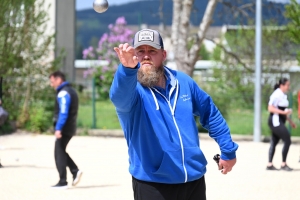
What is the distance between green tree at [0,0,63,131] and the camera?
67.0 feet

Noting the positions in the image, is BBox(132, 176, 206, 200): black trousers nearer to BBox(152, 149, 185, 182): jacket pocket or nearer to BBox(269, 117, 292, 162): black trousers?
BBox(152, 149, 185, 182): jacket pocket

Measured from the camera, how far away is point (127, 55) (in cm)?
437

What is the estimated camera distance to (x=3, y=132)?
2006 cm

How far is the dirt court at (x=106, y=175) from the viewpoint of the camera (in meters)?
10.0

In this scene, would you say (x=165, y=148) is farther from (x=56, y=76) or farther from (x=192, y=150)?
(x=56, y=76)

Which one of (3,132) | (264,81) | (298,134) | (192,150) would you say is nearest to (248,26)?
(264,81)

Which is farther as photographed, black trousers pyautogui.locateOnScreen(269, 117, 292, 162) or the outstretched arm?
black trousers pyautogui.locateOnScreen(269, 117, 292, 162)

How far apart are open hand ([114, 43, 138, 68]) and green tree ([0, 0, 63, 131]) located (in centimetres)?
1629

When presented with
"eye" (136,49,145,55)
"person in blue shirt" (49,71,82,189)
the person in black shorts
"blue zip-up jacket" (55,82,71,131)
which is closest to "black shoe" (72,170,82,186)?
"person in blue shirt" (49,71,82,189)

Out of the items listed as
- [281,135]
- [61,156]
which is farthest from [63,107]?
[281,135]

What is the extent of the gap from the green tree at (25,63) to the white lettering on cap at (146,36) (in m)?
15.7

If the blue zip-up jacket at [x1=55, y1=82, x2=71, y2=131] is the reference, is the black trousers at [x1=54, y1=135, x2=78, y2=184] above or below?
below

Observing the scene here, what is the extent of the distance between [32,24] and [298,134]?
8977 millimetres

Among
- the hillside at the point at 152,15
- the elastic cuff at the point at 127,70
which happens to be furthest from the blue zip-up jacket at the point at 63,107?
the hillside at the point at 152,15
